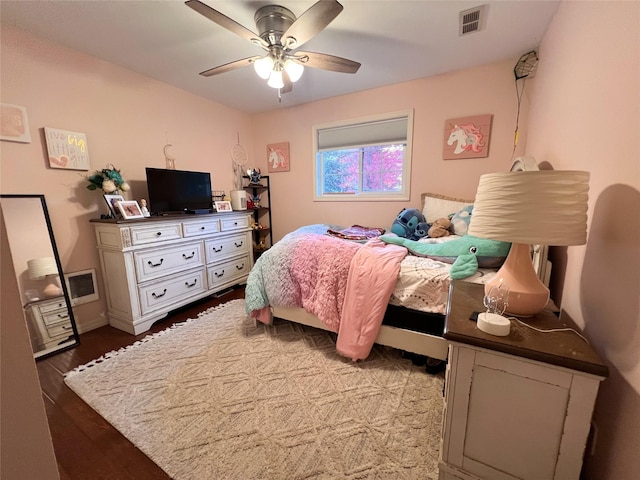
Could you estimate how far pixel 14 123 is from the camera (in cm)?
193

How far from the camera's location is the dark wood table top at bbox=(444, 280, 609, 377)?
2.44 ft

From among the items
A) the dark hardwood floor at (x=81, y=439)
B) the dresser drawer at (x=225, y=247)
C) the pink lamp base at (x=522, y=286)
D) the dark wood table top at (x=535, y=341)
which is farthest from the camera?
the dresser drawer at (x=225, y=247)

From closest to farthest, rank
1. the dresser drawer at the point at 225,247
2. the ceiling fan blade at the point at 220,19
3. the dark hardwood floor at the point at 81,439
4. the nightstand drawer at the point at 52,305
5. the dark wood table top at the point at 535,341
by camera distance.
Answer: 1. the dark wood table top at the point at 535,341
2. the dark hardwood floor at the point at 81,439
3. the ceiling fan blade at the point at 220,19
4. the nightstand drawer at the point at 52,305
5. the dresser drawer at the point at 225,247

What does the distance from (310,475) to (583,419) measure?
103 centimetres

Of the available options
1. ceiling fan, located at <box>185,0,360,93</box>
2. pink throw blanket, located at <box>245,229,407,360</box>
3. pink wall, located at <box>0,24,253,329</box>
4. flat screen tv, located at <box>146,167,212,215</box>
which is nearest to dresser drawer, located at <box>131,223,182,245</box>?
flat screen tv, located at <box>146,167,212,215</box>

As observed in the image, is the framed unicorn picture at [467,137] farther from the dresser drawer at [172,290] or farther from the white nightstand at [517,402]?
the dresser drawer at [172,290]

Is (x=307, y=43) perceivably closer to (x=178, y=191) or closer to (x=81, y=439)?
(x=178, y=191)

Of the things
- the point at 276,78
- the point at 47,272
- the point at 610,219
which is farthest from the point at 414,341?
the point at 47,272

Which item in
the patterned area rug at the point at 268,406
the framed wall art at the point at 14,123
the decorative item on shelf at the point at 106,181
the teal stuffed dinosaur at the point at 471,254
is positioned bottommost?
the patterned area rug at the point at 268,406

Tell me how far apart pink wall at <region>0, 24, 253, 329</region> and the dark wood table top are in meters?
3.00

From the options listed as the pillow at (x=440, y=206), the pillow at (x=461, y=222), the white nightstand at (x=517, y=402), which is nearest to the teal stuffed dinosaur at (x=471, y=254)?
the white nightstand at (x=517, y=402)

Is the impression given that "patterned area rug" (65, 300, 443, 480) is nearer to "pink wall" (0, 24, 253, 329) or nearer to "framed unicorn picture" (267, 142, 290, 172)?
"pink wall" (0, 24, 253, 329)

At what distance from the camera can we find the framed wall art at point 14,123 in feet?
6.17

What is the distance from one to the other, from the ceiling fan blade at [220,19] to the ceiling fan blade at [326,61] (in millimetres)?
264
